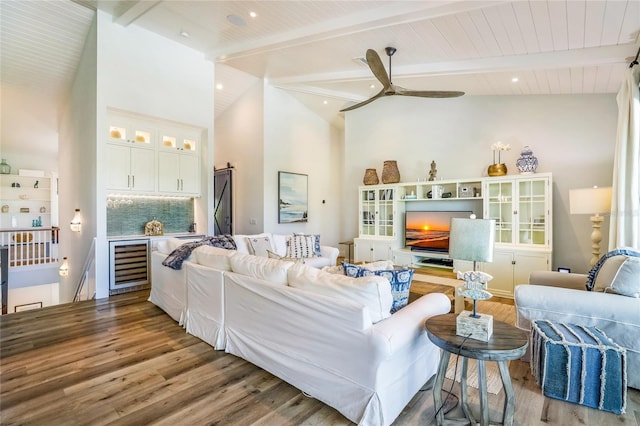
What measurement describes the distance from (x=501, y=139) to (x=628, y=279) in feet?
11.8

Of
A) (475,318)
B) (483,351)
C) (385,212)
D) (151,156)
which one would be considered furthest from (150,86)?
(483,351)

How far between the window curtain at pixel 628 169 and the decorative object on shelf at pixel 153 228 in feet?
20.4

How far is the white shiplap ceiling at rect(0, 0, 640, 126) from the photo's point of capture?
10.1 feet

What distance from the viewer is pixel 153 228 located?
535cm

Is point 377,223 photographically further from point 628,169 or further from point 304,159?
point 628,169

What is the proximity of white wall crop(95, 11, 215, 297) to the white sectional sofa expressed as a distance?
10.4 ft

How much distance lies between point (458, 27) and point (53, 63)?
6.47 meters

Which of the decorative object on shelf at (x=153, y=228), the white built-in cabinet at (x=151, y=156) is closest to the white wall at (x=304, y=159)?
the white built-in cabinet at (x=151, y=156)

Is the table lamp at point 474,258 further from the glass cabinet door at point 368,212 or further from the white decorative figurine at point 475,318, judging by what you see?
the glass cabinet door at point 368,212

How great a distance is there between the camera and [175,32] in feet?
16.3

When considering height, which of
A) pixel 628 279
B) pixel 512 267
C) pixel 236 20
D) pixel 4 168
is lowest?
pixel 512 267

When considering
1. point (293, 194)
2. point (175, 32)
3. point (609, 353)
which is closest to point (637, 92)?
point (609, 353)

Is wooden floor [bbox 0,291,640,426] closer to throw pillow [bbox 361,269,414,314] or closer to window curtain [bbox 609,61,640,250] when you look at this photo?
throw pillow [bbox 361,269,414,314]

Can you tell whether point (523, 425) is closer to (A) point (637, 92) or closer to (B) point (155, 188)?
(A) point (637, 92)
